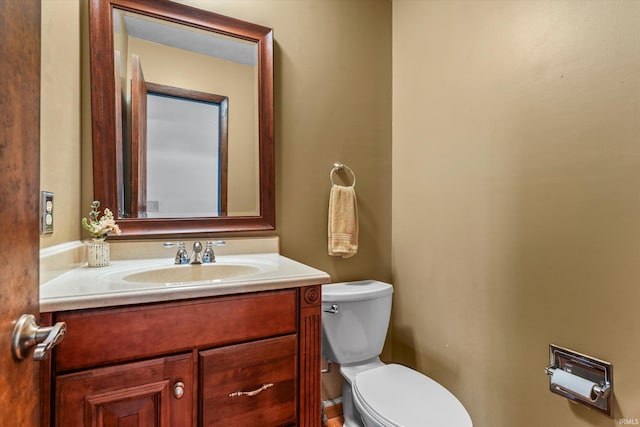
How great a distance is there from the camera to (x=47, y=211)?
3.01 ft

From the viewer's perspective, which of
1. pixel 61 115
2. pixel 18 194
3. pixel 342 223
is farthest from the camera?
pixel 342 223

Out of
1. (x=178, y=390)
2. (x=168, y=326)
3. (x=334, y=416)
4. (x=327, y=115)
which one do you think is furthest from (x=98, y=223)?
(x=334, y=416)

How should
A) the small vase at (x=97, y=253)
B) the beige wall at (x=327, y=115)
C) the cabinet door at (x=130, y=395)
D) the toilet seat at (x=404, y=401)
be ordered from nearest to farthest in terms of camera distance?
the cabinet door at (x=130, y=395), the toilet seat at (x=404, y=401), the small vase at (x=97, y=253), the beige wall at (x=327, y=115)

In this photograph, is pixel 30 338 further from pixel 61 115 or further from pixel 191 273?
pixel 61 115

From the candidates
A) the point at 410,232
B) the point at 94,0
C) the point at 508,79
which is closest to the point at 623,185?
the point at 508,79

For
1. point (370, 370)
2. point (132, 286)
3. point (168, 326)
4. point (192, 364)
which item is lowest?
point (370, 370)

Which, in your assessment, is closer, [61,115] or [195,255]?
[61,115]

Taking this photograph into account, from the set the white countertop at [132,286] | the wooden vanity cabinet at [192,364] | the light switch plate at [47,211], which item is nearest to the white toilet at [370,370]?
the wooden vanity cabinet at [192,364]

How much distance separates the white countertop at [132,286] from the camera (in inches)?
29.2

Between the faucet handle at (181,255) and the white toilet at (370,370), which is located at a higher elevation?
the faucet handle at (181,255)

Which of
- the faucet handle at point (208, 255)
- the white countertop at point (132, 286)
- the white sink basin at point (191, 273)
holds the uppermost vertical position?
the faucet handle at point (208, 255)

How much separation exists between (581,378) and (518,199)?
625 millimetres

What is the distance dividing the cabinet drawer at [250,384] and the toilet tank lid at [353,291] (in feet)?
1.45

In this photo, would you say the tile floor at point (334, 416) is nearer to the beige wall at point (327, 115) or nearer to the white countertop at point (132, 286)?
the beige wall at point (327, 115)
